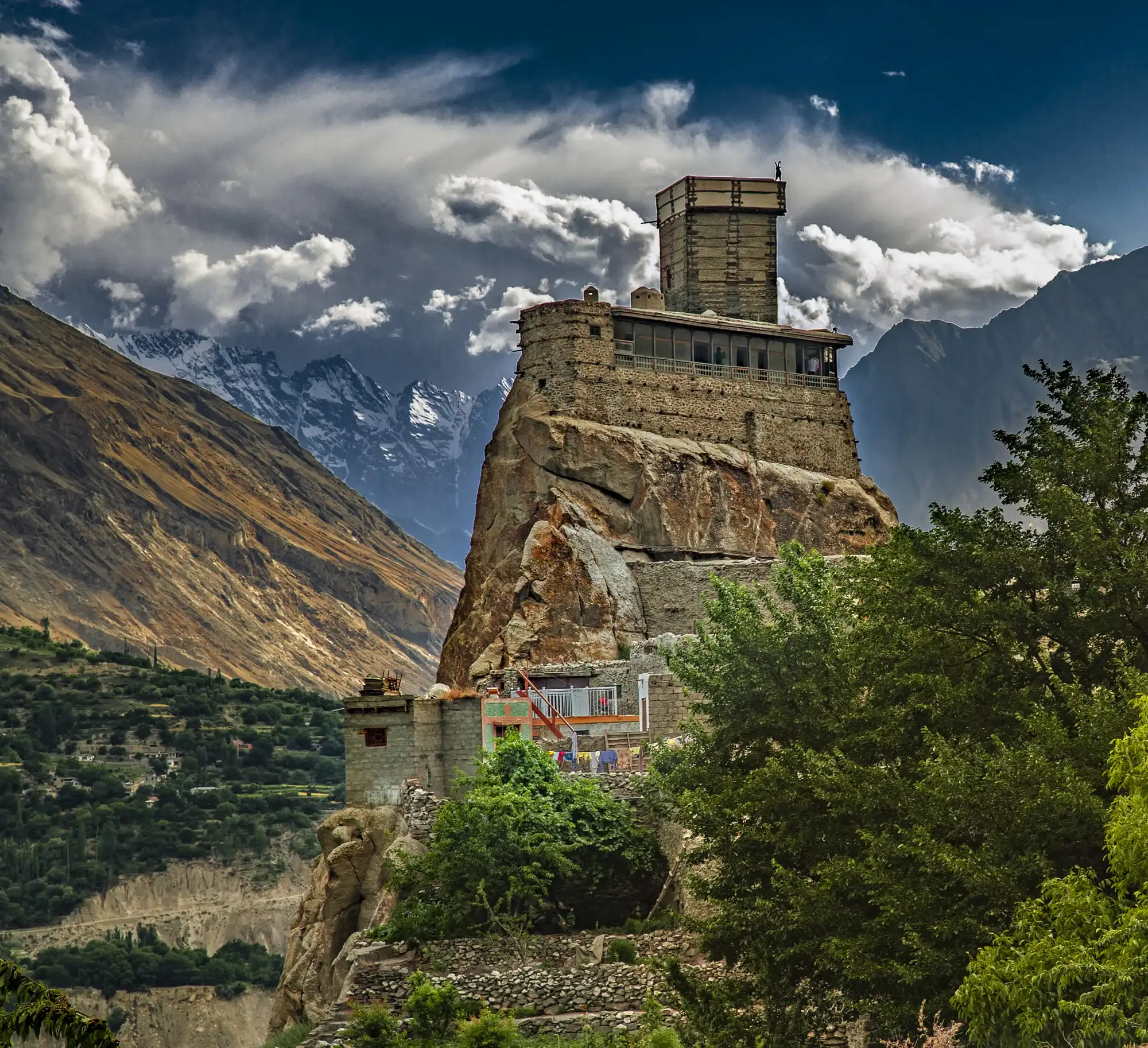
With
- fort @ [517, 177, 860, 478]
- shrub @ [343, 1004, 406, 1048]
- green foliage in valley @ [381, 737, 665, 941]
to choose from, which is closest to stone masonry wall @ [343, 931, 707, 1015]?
green foliage in valley @ [381, 737, 665, 941]

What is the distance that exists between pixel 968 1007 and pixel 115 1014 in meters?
89.6

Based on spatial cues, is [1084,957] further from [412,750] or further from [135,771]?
[135,771]

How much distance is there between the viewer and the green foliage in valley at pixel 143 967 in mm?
106812

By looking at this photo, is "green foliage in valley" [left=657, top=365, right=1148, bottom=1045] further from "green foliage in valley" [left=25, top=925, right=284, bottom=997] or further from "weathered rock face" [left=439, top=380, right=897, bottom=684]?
"green foliage in valley" [left=25, top=925, right=284, bottom=997]

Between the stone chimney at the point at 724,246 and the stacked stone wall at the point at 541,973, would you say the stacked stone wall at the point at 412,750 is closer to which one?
the stacked stone wall at the point at 541,973

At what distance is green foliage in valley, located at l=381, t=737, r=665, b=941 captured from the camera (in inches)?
1462

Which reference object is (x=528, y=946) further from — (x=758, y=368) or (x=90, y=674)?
(x=90, y=674)

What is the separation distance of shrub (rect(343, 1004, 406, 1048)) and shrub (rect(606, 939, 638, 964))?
4345mm

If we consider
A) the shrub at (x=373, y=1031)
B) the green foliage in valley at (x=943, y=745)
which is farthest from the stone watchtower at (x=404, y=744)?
the green foliage in valley at (x=943, y=745)

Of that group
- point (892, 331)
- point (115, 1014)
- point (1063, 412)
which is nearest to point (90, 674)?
point (115, 1014)

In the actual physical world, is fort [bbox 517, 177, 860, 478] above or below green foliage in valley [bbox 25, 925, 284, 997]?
above

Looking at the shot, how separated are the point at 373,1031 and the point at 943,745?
42.0 feet

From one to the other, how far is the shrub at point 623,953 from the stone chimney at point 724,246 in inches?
1882

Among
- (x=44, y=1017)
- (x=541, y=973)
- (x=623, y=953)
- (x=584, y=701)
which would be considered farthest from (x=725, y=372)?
(x=44, y=1017)
